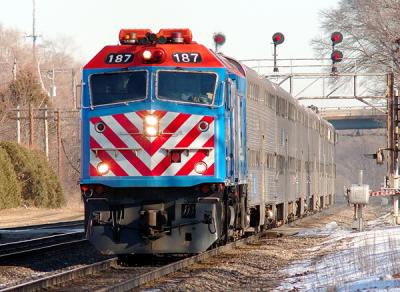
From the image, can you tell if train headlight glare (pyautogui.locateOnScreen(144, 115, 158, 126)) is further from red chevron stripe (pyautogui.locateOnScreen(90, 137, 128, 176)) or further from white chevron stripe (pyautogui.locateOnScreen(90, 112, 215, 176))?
red chevron stripe (pyautogui.locateOnScreen(90, 137, 128, 176))

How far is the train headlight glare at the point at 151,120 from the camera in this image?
637 inches

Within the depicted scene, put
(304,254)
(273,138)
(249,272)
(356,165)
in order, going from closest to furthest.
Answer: (249,272) → (304,254) → (273,138) → (356,165)

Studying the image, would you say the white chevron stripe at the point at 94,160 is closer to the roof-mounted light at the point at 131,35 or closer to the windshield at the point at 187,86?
the windshield at the point at 187,86

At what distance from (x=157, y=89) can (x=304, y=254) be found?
5441mm

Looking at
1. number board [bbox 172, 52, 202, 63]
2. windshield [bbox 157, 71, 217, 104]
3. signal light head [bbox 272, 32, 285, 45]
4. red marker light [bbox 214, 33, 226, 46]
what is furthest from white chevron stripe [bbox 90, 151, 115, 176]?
signal light head [bbox 272, 32, 285, 45]

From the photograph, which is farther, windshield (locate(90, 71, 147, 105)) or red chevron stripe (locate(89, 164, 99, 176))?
windshield (locate(90, 71, 147, 105))

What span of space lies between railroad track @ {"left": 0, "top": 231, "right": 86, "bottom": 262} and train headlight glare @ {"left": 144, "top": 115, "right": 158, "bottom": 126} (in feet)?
12.7

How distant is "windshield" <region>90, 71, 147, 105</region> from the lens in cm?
1642

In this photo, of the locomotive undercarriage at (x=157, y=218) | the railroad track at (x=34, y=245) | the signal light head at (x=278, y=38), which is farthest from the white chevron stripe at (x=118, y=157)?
the signal light head at (x=278, y=38)

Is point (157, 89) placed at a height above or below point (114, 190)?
above

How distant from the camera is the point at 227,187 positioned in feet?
55.6

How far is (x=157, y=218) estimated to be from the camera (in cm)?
1606

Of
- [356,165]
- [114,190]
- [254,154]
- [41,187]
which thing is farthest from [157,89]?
[356,165]

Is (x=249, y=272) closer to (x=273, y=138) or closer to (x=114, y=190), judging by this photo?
(x=114, y=190)
